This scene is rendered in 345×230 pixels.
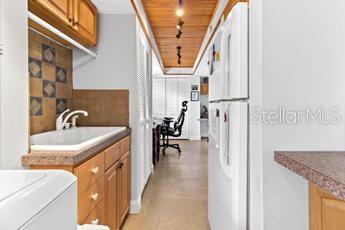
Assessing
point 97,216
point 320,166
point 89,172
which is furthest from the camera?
point 97,216

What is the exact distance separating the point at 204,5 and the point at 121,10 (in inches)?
45.9

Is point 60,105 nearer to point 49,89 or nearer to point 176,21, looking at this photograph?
point 49,89

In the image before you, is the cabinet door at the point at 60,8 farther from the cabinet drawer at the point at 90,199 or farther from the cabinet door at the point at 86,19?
the cabinet drawer at the point at 90,199

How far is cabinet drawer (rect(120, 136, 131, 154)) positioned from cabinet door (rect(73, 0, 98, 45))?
1.04m

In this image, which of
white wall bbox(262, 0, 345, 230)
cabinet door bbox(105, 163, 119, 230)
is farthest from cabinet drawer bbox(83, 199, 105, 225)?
white wall bbox(262, 0, 345, 230)

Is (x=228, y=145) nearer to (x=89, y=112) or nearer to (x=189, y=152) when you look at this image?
(x=89, y=112)

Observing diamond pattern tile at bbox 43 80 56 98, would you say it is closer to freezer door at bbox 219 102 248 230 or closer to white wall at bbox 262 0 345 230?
freezer door at bbox 219 102 248 230

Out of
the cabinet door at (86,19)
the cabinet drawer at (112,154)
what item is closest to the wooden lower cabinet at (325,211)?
the cabinet drawer at (112,154)

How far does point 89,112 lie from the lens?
282 cm

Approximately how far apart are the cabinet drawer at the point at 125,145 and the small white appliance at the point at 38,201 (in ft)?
5.12

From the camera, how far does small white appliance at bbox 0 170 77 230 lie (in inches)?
19.7

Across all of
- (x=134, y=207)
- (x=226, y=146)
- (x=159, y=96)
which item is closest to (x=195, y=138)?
(x=159, y=96)

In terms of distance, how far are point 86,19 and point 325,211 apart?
2.35m

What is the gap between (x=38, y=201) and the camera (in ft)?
1.88
